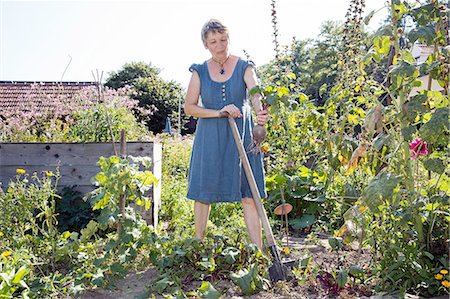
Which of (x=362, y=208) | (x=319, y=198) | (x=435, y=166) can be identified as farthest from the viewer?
(x=319, y=198)

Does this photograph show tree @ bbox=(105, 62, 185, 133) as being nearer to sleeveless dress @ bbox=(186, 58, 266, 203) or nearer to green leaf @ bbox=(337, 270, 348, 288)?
sleeveless dress @ bbox=(186, 58, 266, 203)

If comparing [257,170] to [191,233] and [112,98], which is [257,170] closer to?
[191,233]

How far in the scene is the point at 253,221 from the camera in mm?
2820

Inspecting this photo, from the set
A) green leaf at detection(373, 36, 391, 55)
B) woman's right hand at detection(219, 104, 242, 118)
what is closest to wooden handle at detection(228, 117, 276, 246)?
woman's right hand at detection(219, 104, 242, 118)

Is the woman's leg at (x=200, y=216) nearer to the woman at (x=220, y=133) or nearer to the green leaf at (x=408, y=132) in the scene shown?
the woman at (x=220, y=133)

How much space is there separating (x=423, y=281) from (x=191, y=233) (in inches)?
67.8

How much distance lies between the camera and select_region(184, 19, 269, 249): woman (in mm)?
2828

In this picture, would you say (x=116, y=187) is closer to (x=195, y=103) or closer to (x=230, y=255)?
(x=195, y=103)

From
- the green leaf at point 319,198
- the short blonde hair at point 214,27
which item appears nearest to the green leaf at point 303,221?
the green leaf at point 319,198

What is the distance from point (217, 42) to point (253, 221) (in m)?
1.13

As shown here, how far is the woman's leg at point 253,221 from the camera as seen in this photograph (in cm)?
280

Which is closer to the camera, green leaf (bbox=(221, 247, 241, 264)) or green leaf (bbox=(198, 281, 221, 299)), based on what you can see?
green leaf (bbox=(198, 281, 221, 299))

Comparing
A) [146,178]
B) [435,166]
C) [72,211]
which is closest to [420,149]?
[435,166]

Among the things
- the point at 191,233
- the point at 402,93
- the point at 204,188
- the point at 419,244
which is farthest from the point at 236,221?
the point at 402,93
